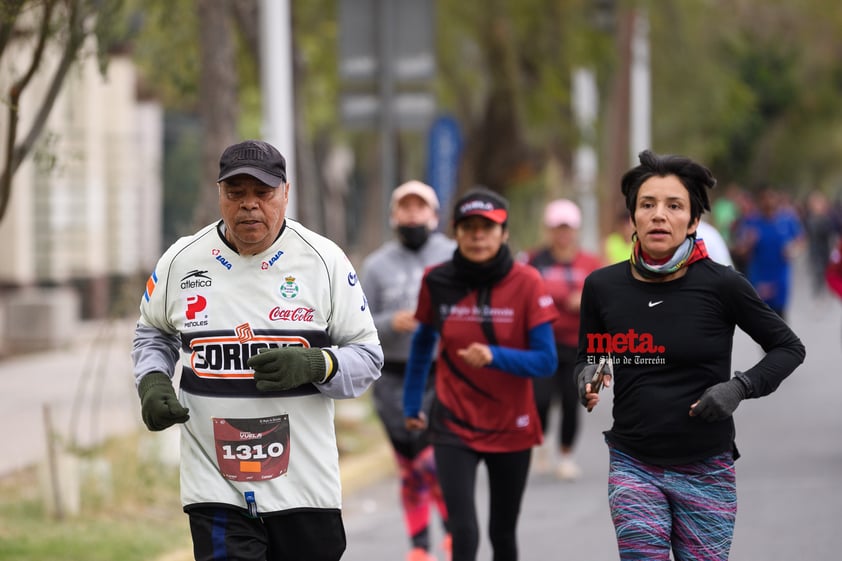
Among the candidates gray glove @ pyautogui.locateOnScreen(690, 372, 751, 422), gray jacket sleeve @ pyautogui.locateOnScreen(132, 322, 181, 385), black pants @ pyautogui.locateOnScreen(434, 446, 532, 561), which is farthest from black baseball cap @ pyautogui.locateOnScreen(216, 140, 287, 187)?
black pants @ pyautogui.locateOnScreen(434, 446, 532, 561)

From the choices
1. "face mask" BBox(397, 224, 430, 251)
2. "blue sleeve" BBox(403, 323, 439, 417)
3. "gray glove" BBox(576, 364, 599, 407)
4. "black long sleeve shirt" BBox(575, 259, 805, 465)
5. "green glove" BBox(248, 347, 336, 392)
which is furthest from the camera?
"face mask" BBox(397, 224, 430, 251)

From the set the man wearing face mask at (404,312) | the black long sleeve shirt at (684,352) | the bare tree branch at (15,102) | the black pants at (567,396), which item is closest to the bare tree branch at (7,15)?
the bare tree branch at (15,102)

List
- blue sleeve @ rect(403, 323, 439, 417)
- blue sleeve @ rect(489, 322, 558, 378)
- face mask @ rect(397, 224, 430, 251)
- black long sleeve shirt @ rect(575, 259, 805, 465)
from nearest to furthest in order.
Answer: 1. black long sleeve shirt @ rect(575, 259, 805, 465)
2. blue sleeve @ rect(489, 322, 558, 378)
3. blue sleeve @ rect(403, 323, 439, 417)
4. face mask @ rect(397, 224, 430, 251)

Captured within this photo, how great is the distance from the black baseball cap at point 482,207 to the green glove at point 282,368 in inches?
89.7

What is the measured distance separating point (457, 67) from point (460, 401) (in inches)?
662

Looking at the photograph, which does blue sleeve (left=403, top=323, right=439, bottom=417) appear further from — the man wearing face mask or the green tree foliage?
the green tree foliage

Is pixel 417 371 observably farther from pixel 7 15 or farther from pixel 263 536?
pixel 7 15

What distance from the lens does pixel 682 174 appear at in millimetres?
5012

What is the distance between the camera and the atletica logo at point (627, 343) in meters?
4.96

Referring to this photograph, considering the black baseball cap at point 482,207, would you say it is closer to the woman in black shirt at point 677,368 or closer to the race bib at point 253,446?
the woman in black shirt at point 677,368

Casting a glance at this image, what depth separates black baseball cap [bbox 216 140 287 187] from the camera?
4605 mm

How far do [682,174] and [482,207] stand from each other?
180 centimetres

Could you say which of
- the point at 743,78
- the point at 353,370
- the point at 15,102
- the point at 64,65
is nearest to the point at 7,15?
the point at 15,102

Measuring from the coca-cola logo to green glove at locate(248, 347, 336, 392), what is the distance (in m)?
0.18
